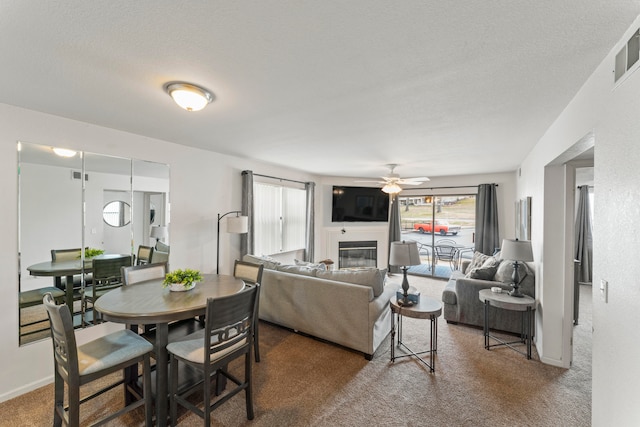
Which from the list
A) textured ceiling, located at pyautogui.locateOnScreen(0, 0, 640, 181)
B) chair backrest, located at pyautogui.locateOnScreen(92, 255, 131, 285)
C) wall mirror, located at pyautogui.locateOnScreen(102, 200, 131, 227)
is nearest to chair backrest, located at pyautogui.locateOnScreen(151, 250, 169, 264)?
chair backrest, located at pyautogui.locateOnScreen(92, 255, 131, 285)

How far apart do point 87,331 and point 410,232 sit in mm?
6806

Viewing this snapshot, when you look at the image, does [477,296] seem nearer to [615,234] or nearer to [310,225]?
[615,234]

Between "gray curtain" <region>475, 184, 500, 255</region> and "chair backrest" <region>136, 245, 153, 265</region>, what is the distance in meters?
6.42

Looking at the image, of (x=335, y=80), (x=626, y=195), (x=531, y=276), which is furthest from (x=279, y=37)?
(x=531, y=276)

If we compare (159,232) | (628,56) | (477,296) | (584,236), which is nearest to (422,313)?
(477,296)

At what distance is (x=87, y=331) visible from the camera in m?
2.96

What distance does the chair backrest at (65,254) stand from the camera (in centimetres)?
271

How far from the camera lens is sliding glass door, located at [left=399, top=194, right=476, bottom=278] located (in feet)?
22.1

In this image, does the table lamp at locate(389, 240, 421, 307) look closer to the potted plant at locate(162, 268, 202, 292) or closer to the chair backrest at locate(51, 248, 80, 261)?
the potted plant at locate(162, 268, 202, 292)

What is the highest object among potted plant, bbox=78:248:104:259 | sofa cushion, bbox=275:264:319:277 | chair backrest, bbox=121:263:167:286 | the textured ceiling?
the textured ceiling

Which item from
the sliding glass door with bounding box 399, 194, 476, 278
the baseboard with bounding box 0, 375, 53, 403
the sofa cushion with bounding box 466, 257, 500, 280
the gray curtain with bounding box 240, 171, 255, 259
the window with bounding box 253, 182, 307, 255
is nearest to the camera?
the baseboard with bounding box 0, 375, 53, 403

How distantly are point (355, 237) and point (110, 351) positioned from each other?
5881 mm

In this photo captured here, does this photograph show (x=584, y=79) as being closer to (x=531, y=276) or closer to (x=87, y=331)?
(x=531, y=276)

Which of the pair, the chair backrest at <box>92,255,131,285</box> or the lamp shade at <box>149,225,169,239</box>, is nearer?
the chair backrest at <box>92,255,131,285</box>
